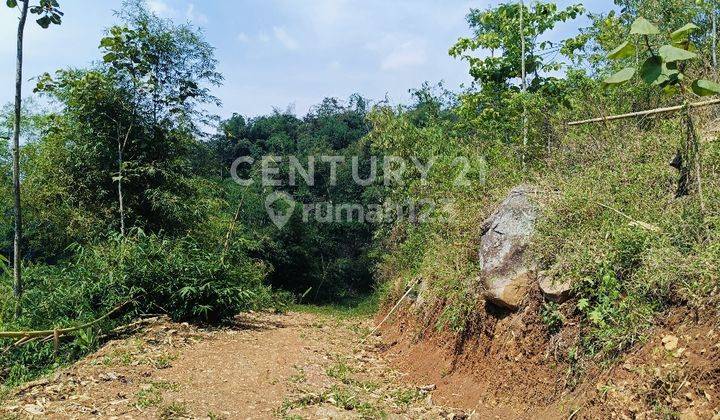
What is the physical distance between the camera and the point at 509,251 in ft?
17.3

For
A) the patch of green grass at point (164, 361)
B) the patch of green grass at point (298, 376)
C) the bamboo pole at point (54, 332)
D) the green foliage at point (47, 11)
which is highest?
the green foliage at point (47, 11)

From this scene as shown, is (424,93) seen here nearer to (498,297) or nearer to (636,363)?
(498,297)

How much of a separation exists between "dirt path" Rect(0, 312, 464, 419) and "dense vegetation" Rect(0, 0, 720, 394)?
0.87 m

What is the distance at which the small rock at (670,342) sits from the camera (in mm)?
3408

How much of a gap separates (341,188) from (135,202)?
21.7 m

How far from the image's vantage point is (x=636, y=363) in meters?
3.54

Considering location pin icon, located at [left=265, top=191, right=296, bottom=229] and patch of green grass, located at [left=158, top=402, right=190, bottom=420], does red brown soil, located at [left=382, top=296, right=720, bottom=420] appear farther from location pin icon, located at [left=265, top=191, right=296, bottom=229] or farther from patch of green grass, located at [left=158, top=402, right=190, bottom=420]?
location pin icon, located at [left=265, top=191, right=296, bottom=229]

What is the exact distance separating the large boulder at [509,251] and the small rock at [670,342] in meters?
1.57

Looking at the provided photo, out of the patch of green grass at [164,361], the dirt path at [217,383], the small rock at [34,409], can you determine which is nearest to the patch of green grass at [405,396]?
the dirt path at [217,383]

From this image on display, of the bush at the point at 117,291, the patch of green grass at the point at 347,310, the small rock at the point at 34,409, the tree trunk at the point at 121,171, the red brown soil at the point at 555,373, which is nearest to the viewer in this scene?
the red brown soil at the point at 555,373

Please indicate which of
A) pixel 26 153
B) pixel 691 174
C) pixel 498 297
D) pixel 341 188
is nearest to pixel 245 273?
pixel 498 297

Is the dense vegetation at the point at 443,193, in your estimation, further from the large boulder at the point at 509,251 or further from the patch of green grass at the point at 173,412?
the patch of green grass at the point at 173,412

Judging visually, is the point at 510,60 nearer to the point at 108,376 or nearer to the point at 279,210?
the point at 108,376

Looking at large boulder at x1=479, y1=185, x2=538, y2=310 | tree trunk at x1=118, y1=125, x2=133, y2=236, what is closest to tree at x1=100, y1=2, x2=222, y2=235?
tree trunk at x1=118, y1=125, x2=133, y2=236
